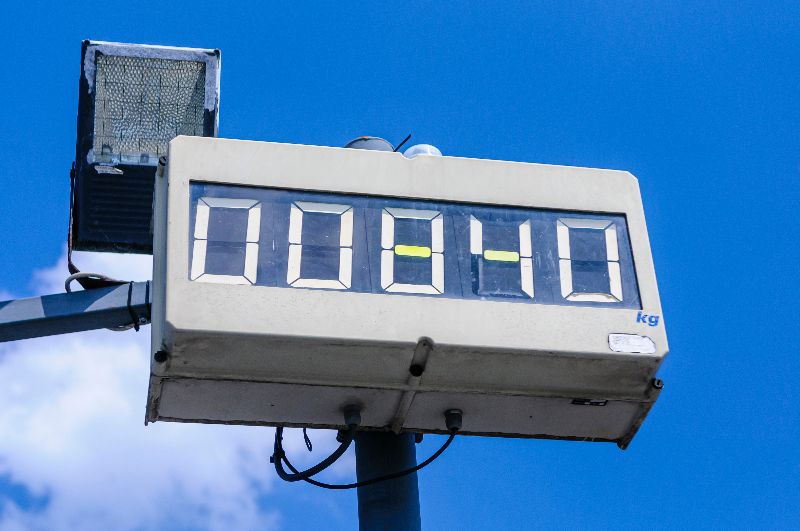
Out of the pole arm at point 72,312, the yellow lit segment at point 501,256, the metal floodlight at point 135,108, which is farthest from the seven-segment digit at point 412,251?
the pole arm at point 72,312

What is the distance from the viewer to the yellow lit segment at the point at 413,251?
941 centimetres

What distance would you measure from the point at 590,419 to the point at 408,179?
1523 mm

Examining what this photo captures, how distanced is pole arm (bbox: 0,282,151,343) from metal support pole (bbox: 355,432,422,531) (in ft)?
4.43

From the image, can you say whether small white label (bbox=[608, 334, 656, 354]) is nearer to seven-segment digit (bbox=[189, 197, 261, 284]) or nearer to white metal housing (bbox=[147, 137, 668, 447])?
white metal housing (bbox=[147, 137, 668, 447])

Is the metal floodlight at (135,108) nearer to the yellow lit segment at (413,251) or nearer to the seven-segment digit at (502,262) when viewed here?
the yellow lit segment at (413,251)

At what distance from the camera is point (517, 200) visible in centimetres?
971

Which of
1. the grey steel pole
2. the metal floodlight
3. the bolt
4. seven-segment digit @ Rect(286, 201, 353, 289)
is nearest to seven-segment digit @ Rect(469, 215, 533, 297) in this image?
the bolt

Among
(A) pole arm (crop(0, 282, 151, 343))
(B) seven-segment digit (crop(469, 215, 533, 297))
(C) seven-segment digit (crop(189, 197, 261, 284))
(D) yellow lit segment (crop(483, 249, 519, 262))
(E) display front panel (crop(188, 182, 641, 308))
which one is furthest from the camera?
(A) pole arm (crop(0, 282, 151, 343))

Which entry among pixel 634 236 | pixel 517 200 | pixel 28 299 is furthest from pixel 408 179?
pixel 28 299

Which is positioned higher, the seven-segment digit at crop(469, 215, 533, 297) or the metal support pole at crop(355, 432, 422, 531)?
the seven-segment digit at crop(469, 215, 533, 297)

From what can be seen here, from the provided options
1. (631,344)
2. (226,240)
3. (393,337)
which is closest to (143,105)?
(226,240)

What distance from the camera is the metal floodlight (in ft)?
33.0

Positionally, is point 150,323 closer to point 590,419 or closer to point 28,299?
point 28,299

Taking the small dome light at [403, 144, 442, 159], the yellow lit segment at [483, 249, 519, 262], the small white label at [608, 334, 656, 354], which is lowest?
the small white label at [608, 334, 656, 354]
